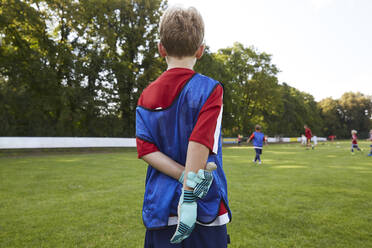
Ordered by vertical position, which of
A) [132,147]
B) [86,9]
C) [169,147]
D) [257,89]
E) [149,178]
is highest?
[86,9]

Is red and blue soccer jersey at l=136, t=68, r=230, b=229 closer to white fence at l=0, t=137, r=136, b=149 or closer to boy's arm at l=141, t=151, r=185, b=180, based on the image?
boy's arm at l=141, t=151, r=185, b=180

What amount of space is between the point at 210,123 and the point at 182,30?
0.55 metres

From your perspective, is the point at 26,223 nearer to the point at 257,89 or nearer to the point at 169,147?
the point at 169,147

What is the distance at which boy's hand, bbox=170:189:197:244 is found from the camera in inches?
46.3

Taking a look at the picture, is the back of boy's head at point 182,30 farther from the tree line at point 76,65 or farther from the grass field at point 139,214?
the tree line at point 76,65

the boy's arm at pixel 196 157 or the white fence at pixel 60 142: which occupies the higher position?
the boy's arm at pixel 196 157

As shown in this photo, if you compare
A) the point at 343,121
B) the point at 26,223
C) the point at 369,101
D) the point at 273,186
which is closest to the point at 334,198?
the point at 273,186

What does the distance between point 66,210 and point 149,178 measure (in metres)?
4.43

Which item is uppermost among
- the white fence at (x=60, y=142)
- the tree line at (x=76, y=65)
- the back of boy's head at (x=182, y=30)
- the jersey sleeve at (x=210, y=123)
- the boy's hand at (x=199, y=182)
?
the tree line at (x=76, y=65)

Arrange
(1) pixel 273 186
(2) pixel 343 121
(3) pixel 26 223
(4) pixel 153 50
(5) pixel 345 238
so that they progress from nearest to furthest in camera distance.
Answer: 1. (5) pixel 345 238
2. (3) pixel 26 223
3. (1) pixel 273 186
4. (4) pixel 153 50
5. (2) pixel 343 121

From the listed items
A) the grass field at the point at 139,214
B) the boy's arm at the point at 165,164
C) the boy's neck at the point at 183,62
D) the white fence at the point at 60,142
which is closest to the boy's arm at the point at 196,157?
the boy's arm at the point at 165,164

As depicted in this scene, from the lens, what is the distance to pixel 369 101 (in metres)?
91.1

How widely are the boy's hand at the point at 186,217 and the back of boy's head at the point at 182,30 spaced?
2.64 ft

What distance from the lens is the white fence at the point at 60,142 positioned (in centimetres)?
1788
